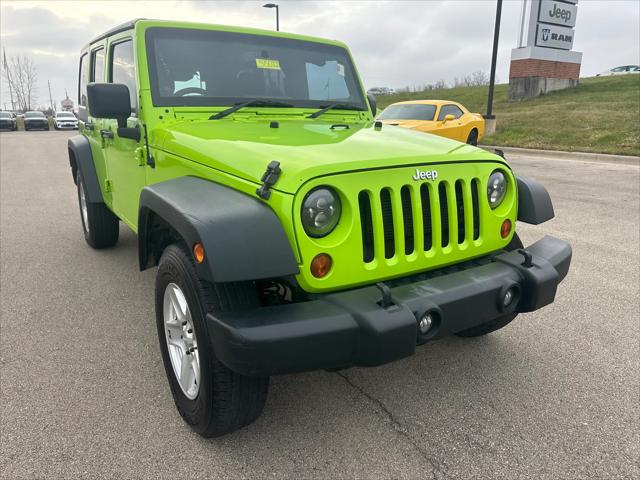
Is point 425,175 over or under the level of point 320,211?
over

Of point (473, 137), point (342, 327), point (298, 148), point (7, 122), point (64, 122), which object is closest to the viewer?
point (342, 327)

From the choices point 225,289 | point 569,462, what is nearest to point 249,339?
point 225,289

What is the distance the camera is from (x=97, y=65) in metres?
4.66

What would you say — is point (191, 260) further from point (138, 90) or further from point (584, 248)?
point (584, 248)

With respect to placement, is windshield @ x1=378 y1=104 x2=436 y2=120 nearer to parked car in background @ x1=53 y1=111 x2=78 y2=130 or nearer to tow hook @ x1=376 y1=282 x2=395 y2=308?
tow hook @ x1=376 y1=282 x2=395 y2=308

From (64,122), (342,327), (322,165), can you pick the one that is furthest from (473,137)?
(64,122)

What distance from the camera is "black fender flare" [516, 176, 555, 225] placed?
113 inches

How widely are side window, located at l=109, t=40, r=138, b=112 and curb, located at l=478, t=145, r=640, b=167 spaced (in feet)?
30.5

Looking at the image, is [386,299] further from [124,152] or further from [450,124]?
[450,124]

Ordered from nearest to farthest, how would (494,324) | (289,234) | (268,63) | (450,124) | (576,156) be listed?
1. (289,234)
2. (494,324)
3. (268,63)
4. (576,156)
5. (450,124)

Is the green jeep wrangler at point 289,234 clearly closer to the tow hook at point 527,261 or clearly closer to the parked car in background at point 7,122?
the tow hook at point 527,261

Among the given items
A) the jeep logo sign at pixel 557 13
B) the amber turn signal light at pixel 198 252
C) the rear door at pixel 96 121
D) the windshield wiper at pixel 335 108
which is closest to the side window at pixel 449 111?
the rear door at pixel 96 121

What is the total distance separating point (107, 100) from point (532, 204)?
257 cm

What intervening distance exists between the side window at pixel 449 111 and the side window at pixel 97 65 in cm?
1040
